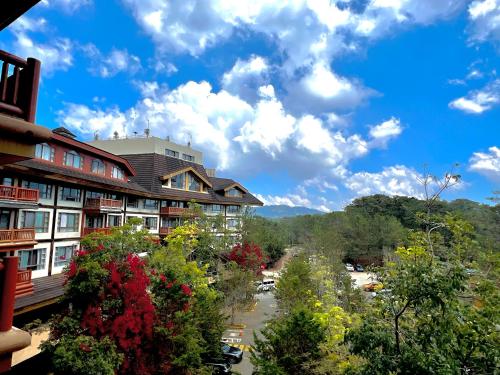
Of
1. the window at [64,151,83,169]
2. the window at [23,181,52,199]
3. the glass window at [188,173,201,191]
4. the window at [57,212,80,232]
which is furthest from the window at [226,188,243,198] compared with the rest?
the window at [23,181,52,199]

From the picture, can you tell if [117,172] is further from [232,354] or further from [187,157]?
[187,157]

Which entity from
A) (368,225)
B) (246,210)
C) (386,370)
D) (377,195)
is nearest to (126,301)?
(386,370)

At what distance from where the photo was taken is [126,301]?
1236 cm


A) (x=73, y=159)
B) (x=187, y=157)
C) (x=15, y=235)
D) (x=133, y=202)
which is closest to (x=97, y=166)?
(x=73, y=159)

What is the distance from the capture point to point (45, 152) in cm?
1955

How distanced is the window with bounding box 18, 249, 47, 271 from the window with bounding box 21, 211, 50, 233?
1.20 meters

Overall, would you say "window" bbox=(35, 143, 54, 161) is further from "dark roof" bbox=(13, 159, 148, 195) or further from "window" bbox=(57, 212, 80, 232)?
"window" bbox=(57, 212, 80, 232)

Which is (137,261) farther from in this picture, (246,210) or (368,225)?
(368,225)

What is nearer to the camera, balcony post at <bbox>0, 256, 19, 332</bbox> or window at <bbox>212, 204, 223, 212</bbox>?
balcony post at <bbox>0, 256, 19, 332</bbox>

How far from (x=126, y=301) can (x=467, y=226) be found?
455 inches

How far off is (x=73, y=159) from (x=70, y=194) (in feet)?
7.95

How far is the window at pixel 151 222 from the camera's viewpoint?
30.6 m

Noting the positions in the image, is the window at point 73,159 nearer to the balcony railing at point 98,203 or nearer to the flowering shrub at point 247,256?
the balcony railing at point 98,203

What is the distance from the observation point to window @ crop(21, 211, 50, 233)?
17656 millimetres
